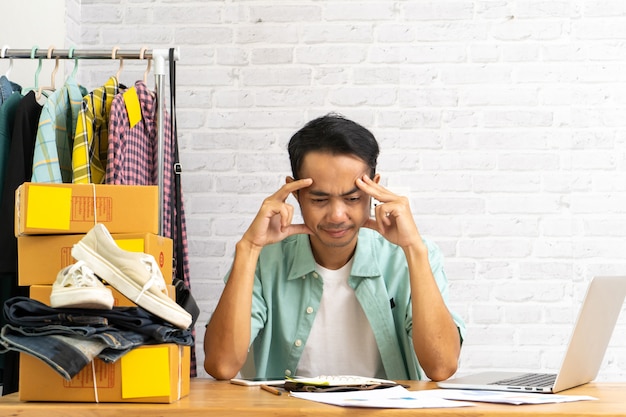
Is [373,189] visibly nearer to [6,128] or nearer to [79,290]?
[79,290]

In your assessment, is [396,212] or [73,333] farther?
[396,212]

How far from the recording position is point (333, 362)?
2104 mm

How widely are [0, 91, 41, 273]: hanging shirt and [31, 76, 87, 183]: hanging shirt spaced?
0.14 ft

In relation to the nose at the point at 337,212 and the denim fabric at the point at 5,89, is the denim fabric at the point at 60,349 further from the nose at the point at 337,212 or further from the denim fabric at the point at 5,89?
the denim fabric at the point at 5,89

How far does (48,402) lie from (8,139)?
3.74ft

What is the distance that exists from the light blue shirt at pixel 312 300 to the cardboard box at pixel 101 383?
2.08 feet

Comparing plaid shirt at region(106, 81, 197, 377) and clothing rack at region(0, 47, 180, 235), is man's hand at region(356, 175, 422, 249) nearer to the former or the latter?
clothing rack at region(0, 47, 180, 235)

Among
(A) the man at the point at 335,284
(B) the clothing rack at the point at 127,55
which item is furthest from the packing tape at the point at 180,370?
(B) the clothing rack at the point at 127,55

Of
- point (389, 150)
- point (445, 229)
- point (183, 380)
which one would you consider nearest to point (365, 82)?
point (389, 150)

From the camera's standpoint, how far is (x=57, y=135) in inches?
95.1

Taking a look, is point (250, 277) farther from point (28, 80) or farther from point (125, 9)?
point (125, 9)

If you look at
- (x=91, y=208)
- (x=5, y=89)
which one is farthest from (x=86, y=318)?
(x=5, y=89)

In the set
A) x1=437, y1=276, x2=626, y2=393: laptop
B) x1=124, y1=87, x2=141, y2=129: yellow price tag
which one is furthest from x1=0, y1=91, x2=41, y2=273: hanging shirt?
x1=437, y1=276, x2=626, y2=393: laptop

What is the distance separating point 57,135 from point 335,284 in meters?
0.94
